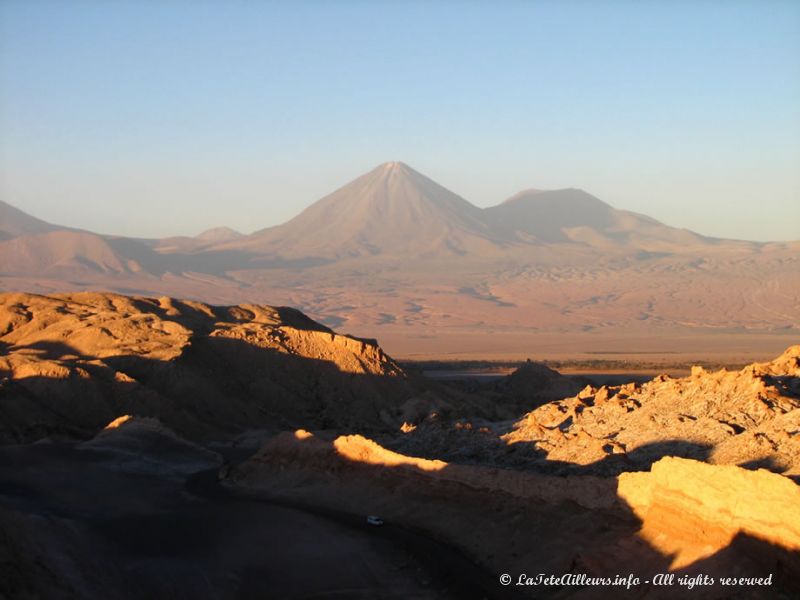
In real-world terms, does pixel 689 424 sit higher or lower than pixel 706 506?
higher

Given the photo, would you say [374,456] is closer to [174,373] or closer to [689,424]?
[689,424]

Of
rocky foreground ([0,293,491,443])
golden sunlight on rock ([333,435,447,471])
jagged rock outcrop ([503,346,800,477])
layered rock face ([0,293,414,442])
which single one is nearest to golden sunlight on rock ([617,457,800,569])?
jagged rock outcrop ([503,346,800,477])

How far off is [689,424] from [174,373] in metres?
20.1

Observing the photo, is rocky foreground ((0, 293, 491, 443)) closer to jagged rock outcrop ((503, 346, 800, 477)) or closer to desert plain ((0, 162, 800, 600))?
desert plain ((0, 162, 800, 600))

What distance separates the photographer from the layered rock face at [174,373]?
3091cm

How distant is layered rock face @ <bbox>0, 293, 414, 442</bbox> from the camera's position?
101 feet

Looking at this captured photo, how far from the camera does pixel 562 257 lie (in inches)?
6732

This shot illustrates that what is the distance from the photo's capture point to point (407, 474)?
19.4 m

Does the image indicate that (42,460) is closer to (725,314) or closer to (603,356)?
(603,356)

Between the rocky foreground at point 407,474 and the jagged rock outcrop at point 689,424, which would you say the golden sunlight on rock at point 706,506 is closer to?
the rocky foreground at point 407,474

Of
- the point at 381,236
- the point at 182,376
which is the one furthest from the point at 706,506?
the point at 381,236

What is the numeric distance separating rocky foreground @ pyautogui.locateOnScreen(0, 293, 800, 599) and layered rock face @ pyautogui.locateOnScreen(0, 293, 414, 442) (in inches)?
3.8

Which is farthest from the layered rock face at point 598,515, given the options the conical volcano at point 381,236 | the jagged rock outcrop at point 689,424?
the conical volcano at point 381,236

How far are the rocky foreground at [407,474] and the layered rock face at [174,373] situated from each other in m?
0.10
